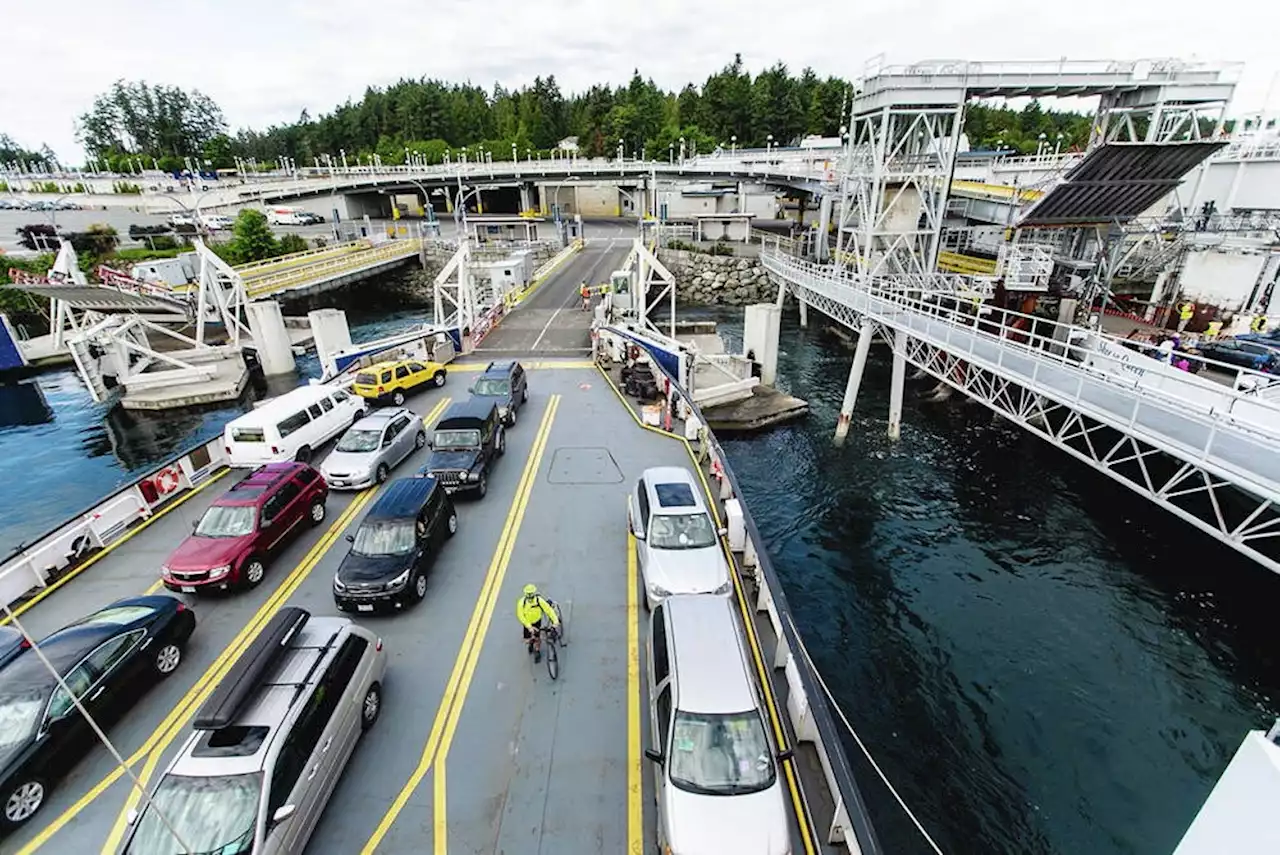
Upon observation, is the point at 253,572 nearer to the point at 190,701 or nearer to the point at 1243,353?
the point at 190,701

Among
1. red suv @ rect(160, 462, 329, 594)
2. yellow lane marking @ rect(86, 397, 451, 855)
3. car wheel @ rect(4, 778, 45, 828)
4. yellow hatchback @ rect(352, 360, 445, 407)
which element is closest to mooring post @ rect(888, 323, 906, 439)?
yellow lane marking @ rect(86, 397, 451, 855)

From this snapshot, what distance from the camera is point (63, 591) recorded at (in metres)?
12.1

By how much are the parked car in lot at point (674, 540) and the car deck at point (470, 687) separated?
121 centimetres

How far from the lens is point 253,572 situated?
1227 centimetres

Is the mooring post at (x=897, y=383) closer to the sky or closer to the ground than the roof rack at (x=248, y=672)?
closer to the ground

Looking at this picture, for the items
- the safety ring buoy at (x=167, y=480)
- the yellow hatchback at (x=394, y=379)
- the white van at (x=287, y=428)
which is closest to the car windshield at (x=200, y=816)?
the safety ring buoy at (x=167, y=480)

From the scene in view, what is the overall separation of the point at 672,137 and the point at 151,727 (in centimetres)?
11764

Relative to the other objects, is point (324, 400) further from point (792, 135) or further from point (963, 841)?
point (792, 135)

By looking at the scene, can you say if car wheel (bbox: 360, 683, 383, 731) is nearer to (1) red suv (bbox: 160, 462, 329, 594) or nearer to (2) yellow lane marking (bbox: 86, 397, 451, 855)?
(2) yellow lane marking (bbox: 86, 397, 451, 855)

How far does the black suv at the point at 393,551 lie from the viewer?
439 inches

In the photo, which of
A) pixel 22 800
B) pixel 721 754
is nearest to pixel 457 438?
pixel 22 800

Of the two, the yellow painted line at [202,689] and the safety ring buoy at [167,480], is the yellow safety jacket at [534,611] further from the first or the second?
the safety ring buoy at [167,480]

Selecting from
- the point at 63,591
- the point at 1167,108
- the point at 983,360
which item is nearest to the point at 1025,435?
the point at 983,360

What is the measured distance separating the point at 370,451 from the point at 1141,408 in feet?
68.4
